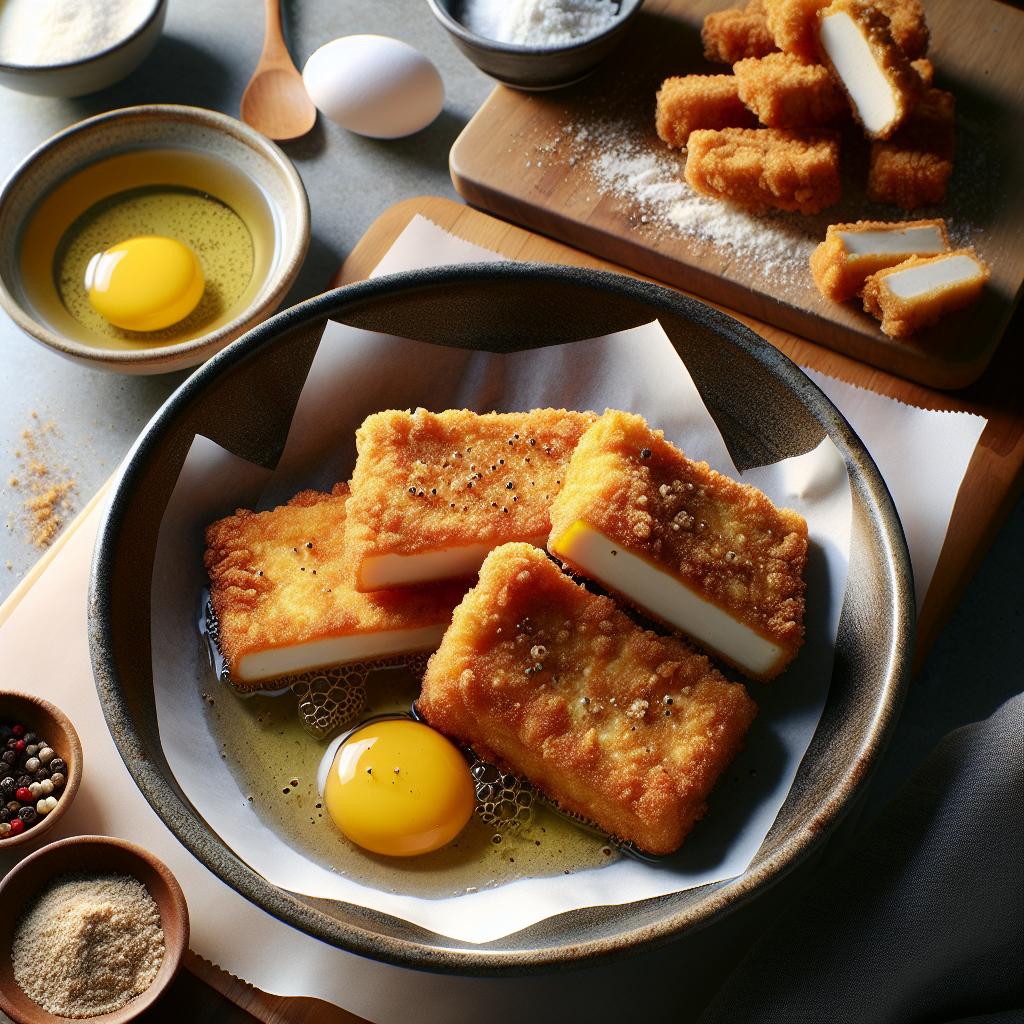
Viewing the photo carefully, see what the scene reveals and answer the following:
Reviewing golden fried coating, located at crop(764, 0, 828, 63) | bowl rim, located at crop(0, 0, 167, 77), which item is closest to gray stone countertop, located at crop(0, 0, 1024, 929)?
bowl rim, located at crop(0, 0, 167, 77)

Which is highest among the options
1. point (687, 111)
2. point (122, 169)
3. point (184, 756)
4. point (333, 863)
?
point (687, 111)

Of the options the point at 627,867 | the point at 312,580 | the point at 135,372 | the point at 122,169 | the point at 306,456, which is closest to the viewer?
the point at 627,867

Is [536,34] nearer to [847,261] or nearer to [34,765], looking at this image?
[847,261]

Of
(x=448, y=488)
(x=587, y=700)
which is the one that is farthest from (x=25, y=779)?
(x=587, y=700)

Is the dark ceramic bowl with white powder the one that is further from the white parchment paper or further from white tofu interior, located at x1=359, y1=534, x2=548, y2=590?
white tofu interior, located at x1=359, y1=534, x2=548, y2=590

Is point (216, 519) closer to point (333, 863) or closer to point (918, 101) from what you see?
point (333, 863)

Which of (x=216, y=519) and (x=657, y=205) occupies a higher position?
(x=657, y=205)

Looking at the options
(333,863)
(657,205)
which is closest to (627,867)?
(333,863)

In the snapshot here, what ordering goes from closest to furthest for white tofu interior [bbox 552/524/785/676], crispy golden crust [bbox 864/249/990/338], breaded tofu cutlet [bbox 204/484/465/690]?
white tofu interior [bbox 552/524/785/676] < breaded tofu cutlet [bbox 204/484/465/690] < crispy golden crust [bbox 864/249/990/338]
